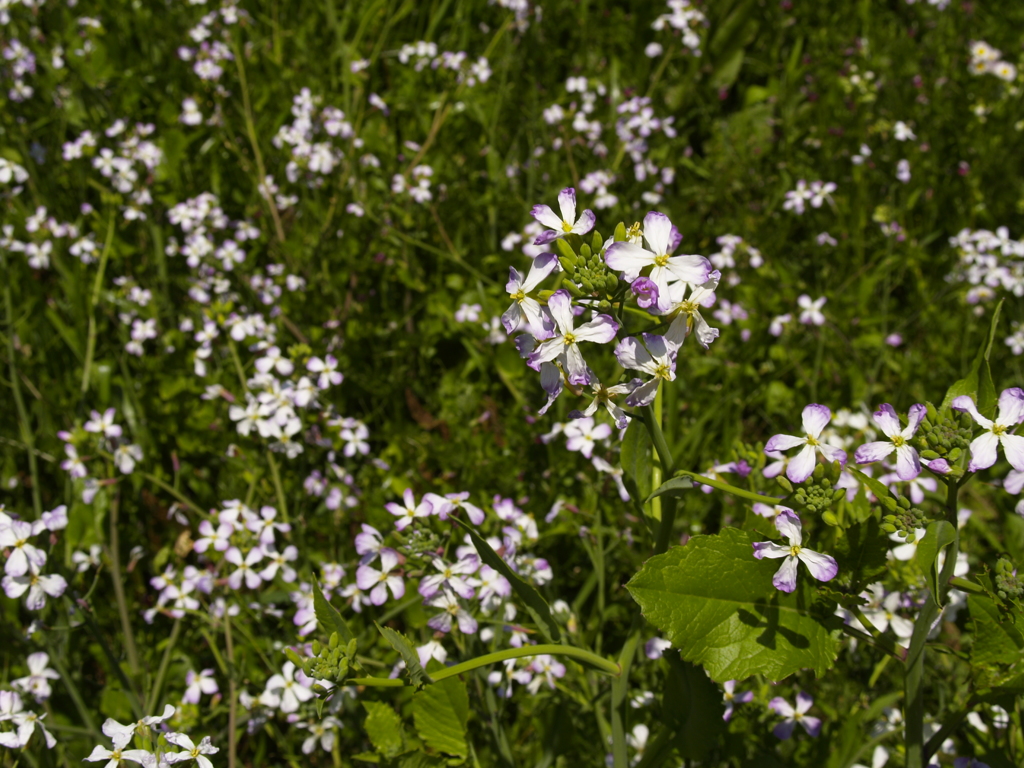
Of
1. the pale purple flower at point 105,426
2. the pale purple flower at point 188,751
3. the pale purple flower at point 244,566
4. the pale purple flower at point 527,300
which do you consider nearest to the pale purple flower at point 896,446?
the pale purple flower at point 527,300

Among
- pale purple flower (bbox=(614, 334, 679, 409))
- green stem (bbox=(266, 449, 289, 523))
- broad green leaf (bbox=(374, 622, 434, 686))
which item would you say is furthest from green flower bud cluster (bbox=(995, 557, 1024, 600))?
green stem (bbox=(266, 449, 289, 523))

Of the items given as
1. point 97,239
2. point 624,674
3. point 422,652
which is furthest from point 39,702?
point 97,239

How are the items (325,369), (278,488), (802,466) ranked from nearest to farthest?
(802,466) < (278,488) < (325,369)

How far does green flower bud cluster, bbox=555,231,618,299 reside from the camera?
A: 1.44 meters

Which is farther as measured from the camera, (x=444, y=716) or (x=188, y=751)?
(x=444, y=716)

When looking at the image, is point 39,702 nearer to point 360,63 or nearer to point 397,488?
point 397,488

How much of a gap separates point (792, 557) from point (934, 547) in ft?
0.84

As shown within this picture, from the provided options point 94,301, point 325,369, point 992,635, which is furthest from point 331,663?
point 94,301

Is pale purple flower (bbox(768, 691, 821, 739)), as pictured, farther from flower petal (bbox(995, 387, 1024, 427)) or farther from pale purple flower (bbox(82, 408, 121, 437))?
pale purple flower (bbox(82, 408, 121, 437))

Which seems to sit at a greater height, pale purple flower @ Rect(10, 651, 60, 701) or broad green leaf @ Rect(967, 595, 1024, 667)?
broad green leaf @ Rect(967, 595, 1024, 667)

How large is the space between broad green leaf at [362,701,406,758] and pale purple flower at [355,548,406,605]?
0.27m

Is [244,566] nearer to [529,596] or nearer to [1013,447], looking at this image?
[529,596]

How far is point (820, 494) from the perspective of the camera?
1531mm

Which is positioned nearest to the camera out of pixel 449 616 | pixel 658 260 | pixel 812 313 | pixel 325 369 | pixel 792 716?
pixel 658 260
